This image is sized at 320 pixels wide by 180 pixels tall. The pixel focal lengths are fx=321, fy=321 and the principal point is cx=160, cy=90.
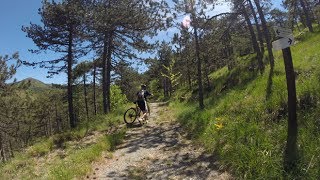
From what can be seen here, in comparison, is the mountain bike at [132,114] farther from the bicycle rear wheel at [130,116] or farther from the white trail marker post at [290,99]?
the white trail marker post at [290,99]

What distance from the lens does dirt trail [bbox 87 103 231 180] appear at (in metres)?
8.55

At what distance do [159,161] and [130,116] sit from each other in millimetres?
7271

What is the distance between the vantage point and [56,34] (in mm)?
22766

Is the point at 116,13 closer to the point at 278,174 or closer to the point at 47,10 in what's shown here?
the point at 47,10

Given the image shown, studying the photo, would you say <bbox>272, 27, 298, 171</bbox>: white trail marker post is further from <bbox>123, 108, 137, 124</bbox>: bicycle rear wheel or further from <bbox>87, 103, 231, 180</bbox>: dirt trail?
<bbox>123, 108, 137, 124</bbox>: bicycle rear wheel

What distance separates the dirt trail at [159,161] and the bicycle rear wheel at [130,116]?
2939mm

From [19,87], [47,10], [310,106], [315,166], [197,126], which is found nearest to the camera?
[315,166]

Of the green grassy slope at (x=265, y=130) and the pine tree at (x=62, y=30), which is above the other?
the pine tree at (x=62, y=30)

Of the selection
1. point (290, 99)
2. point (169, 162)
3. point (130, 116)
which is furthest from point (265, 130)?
point (130, 116)

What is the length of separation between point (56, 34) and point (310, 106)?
1900 cm

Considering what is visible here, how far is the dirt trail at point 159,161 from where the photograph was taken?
855 centimetres

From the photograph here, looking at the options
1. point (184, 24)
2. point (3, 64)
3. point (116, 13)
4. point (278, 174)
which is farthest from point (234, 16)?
point (3, 64)

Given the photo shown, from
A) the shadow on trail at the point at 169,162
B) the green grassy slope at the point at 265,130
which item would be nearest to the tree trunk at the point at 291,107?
the green grassy slope at the point at 265,130

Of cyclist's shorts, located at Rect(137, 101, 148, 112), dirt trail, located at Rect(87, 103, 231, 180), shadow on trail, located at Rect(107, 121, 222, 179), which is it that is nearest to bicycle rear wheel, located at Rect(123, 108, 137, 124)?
cyclist's shorts, located at Rect(137, 101, 148, 112)
